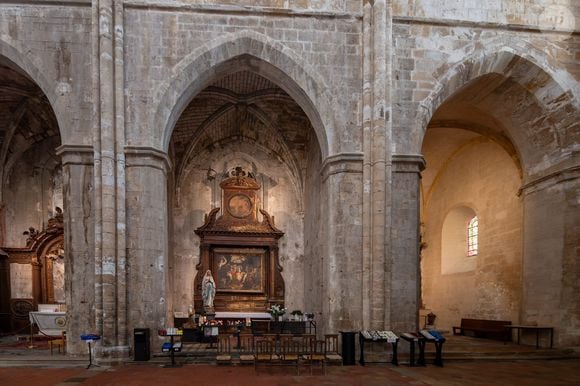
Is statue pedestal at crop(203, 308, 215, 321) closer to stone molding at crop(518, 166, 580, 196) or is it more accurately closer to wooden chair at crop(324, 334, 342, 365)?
wooden chair at crop(324, 334, 342, 365)

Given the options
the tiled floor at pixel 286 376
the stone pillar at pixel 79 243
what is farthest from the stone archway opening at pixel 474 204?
the stone pillar at pixel 79 243

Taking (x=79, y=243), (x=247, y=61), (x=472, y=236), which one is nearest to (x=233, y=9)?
(x=247, y=61)

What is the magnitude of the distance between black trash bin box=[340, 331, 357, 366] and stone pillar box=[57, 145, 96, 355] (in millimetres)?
5710

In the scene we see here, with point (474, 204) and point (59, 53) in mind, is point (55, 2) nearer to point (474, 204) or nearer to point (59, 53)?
point (59, 53)

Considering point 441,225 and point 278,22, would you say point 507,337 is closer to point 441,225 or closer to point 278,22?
point 441,225

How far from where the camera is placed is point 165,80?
1011 centimetres

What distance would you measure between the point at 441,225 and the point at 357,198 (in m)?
8.73

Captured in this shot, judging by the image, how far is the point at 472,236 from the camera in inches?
647

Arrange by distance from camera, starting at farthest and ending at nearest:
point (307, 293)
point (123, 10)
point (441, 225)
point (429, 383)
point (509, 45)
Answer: point (441, 225), point (307, 293), point (509, 45), point (123, 10), point (429, 383)

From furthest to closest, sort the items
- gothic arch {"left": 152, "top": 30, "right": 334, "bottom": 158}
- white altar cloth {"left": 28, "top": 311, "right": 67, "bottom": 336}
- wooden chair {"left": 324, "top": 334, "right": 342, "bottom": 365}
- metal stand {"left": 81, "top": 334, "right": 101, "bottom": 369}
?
white altar cloth {"left": 28, "top": 311, "right": 67, "bottom": 336} → gothic arch {"left": 152, "top": 30, "right": 334, "bottom": 158} → wooden chair {"left": 324, "top": 334, "right": 342, "bottom": 365} → metal stand {"left": 81, "top": 334, "right": 101, "bottom": 369}

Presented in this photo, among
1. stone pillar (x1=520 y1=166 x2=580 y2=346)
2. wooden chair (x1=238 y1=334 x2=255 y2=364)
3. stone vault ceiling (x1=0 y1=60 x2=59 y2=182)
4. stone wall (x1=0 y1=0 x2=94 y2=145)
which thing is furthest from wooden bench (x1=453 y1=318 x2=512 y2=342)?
stone vault ceiling (x1=0 y1=60 x2=59 y2=182)

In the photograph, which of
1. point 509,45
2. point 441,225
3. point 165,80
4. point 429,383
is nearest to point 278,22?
point 165,80

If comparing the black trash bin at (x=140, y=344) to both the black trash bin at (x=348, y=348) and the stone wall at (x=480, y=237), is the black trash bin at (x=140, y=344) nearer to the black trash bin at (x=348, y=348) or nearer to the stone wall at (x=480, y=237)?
the black trash bin at (x=348, y=348)

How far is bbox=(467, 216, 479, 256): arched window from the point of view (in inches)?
635
